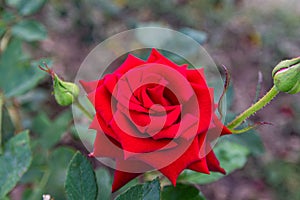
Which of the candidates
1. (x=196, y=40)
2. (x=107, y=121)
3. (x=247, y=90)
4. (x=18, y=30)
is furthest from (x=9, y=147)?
(x=247, y=90)

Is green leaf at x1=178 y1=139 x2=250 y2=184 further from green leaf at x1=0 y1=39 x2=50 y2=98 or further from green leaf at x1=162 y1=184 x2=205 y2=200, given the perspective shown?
green leaf at x1=0 y1=39 x2=50 y2=98

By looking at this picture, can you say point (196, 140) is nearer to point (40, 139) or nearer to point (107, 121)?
point (107, 121)

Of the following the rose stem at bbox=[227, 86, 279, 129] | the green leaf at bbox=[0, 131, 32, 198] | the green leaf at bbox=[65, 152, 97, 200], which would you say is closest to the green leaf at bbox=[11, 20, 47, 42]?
the green leaf at bbox=[0, 131, 32, 198]

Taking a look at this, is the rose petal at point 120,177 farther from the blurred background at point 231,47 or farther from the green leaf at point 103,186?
the blurred background at point 231,47

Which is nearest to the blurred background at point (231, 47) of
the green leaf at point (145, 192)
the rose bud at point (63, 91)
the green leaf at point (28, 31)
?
the green leaf at point (28, 31)

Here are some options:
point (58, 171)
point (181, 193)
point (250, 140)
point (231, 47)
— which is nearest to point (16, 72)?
point (58, 171)

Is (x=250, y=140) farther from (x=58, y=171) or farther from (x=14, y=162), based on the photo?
(x=14, y=162)
